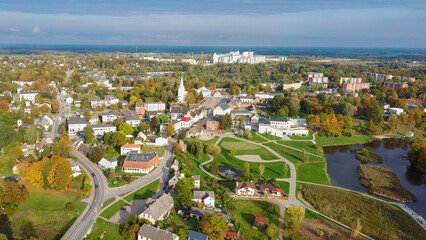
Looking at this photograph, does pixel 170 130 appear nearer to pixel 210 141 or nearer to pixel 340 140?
pixel 210 141

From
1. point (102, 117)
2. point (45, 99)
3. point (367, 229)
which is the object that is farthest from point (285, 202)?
point (45, 99)

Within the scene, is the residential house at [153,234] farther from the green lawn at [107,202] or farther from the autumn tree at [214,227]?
the green lawn at [107,202]

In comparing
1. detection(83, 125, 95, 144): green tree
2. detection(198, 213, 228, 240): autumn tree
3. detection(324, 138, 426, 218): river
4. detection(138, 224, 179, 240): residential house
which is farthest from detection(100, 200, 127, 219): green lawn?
detection(324, 138, 426, 218): river

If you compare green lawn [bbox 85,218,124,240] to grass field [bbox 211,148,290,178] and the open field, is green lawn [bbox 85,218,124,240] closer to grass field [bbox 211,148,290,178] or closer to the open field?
grass field [bbox 211,148,290,178]

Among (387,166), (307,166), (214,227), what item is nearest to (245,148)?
(307,166)

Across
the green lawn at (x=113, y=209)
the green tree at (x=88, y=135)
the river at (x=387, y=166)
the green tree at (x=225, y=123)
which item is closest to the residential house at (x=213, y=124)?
the green tree at (x=225, y=123)

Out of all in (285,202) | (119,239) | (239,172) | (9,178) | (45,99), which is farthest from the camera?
(45,99)

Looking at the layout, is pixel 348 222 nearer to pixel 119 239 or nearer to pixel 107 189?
pixel 119 239
